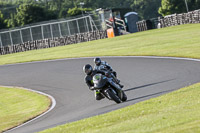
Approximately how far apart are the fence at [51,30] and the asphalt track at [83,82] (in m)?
23.8

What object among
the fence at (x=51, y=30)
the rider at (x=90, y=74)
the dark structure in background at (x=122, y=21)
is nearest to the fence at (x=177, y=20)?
the dark structure in background at (x=122, y=21)

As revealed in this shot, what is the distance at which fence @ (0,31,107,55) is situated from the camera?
177 feet

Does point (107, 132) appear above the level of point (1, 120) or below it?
above

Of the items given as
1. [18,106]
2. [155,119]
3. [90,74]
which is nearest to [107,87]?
[90,74]

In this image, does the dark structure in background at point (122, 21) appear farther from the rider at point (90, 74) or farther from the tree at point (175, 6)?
the tree at point (175, 6)

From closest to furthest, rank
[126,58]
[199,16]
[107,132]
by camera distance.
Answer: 1. [107,132]
2. [126,58]
3. [199,16]

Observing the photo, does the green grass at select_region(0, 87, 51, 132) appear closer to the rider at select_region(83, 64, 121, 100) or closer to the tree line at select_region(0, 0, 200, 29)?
the rider at select_region(83, 64, 121, 100)

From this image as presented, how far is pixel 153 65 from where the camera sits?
23.2 m

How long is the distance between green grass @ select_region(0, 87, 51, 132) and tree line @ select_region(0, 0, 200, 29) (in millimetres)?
66737

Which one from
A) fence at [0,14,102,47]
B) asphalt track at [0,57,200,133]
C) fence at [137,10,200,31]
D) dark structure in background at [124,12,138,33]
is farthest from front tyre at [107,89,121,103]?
dark structure in background at [124,12,138,33]

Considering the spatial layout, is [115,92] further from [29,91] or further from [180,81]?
[29,91]

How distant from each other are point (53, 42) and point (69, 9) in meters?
61.2

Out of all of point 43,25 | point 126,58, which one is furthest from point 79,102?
point 43,25

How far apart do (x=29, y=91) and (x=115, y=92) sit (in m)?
9.79
